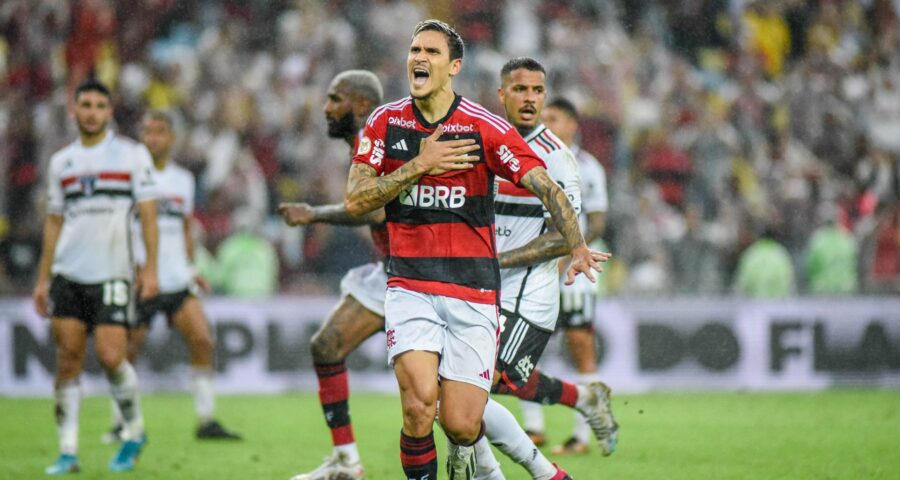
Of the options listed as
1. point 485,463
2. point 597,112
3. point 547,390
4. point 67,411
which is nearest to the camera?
point 485,463

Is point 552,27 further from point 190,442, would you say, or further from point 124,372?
point 124,372

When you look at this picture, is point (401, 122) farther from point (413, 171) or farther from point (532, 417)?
point (532, 417)

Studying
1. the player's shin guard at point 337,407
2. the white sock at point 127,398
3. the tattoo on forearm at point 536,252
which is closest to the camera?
the tattoo on forearm at point 536,252

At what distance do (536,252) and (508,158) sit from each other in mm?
1169

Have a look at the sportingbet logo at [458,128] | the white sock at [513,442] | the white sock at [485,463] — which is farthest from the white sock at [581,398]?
the sportingbet logo at [458,128]

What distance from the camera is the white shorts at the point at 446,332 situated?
20.4ft

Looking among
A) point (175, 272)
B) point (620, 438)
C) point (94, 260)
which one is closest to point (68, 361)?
point (94, 260)

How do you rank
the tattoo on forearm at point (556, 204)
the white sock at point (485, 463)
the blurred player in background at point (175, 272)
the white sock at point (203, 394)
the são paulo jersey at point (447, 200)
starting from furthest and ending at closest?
the blurred player in background at point (175, 272) < the white sock at point (203, 394) < the white sock at point (485, 463) < the são paulo jersey at point (447, 200) < the tattoo on forearm at point (556, 204)

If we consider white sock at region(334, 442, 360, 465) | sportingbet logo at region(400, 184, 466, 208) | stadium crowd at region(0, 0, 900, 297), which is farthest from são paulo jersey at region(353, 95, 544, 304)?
stadium crowd at region(0, 0, 900, 297)

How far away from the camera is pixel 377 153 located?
249 inches

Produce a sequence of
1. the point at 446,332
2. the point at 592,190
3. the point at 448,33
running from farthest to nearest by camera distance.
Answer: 1. the point at 592,190
2. the point at 448,33
3. the point at 446,332

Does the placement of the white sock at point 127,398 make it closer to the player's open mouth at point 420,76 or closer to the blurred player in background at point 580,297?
the blurred player in background at point 580,297

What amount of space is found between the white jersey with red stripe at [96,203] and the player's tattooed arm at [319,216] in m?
1.55

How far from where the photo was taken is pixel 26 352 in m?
15.0
